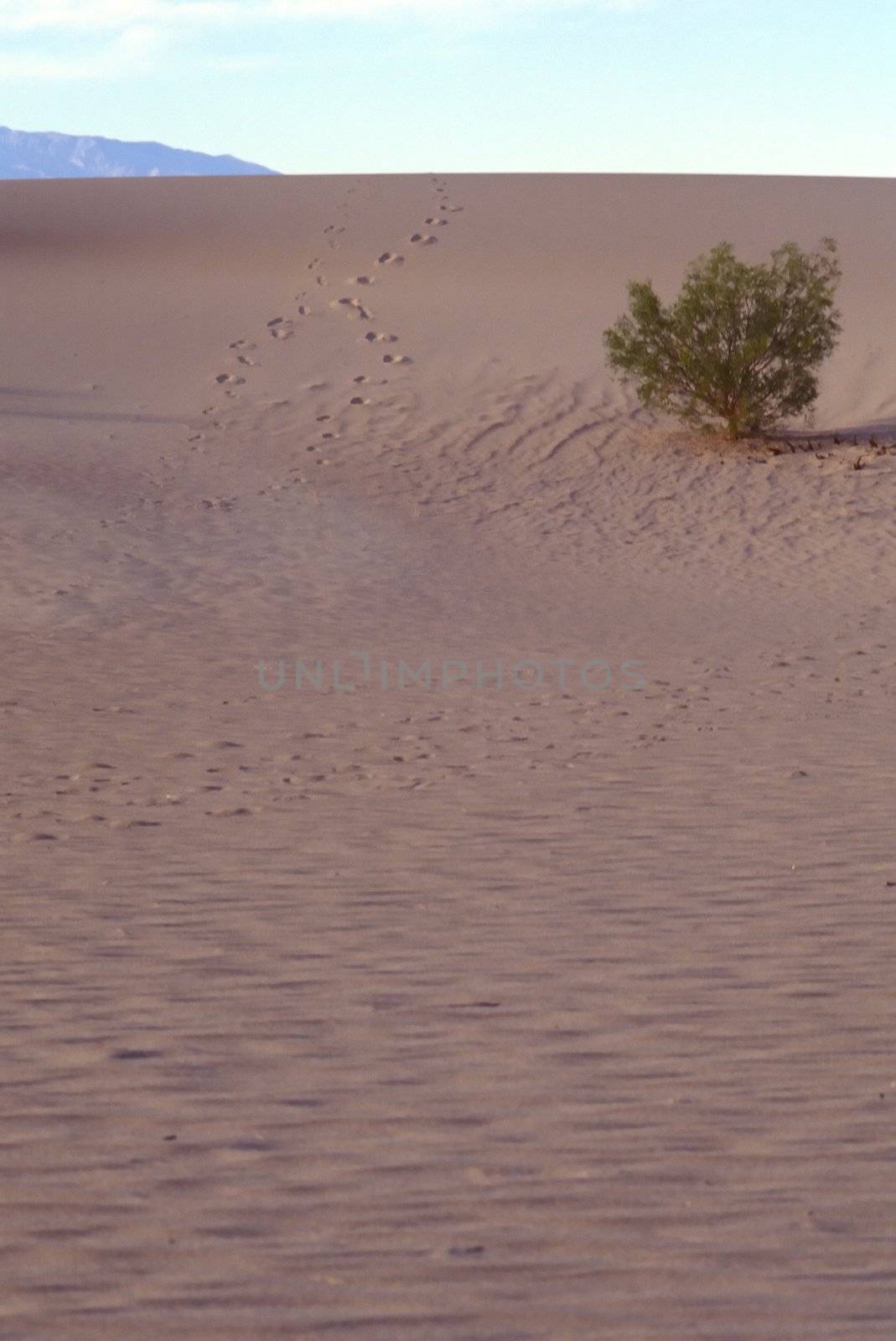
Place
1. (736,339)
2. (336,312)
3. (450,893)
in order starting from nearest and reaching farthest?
(450,893), (736,339), (336,312)

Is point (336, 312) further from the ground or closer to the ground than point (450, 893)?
A: further from the ground

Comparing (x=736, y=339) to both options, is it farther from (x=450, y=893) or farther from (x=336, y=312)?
(x=450, y=893)

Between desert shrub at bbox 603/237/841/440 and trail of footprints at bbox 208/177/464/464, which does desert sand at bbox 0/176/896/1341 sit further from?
trail of footprints at bbox 208/177/464/464

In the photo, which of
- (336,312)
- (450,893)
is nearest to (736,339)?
(336,312)

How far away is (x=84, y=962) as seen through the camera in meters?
5.02

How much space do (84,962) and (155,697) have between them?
4.75 meters

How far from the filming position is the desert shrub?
1873cm

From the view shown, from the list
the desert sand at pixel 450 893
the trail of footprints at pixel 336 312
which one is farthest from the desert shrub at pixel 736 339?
the trail of footprints at pixel 336 312

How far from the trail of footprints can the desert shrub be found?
4231 mm

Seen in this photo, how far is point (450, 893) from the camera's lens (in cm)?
579

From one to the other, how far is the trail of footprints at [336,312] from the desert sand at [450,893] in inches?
82.1

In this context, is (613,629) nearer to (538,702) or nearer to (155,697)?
(538,702)

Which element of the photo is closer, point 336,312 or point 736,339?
point 736,339

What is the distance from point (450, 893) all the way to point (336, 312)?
2204 centimetres
